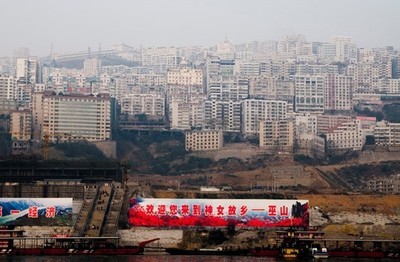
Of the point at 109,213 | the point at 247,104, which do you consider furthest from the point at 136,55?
the point at 109,213

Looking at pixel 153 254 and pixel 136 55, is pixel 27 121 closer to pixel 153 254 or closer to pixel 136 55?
pixel 153 254

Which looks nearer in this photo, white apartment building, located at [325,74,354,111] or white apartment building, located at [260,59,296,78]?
white apartment building, located at [325,74,354,111]

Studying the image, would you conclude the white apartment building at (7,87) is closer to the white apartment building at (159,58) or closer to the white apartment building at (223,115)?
the white apartment building at (223,115)

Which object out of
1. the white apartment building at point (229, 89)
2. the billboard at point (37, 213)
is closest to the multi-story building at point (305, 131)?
the white apartment building at point (229, 89)

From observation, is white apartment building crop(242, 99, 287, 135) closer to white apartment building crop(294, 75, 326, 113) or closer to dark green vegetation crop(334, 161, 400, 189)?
white apartment building crop(294, 75, 326, 113)

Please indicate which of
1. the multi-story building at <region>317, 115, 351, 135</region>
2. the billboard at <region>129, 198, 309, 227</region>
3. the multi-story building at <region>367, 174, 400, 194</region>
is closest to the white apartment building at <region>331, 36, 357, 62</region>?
the multi-story building at <region>317, 115, 351, 135</region>

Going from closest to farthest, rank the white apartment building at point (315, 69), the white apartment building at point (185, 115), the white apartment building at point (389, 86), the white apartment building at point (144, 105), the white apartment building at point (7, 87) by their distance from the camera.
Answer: the white apartment building at point (185, 115)
the white apartment building at point (144, 105)
the white apartment building at point (7, 87)
the white apartment building at point (389, 86)
the white apartment building at point (315, 69)

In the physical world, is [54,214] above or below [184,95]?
below
